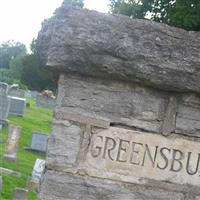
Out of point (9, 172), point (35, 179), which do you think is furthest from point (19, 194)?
point (9, 172)

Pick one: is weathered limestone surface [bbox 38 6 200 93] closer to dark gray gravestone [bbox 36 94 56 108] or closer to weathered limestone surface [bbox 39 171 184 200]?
weathered limestone surface [bbox 39 171 184 200]

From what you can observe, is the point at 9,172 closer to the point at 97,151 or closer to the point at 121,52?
the point at 97,151

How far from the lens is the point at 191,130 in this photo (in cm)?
335

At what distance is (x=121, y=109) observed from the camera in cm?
329

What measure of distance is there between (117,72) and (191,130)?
0.62m

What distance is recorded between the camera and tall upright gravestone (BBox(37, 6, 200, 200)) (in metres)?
3.21

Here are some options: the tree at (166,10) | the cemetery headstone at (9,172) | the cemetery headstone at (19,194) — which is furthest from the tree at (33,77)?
the cemetery headstone at (19,194)

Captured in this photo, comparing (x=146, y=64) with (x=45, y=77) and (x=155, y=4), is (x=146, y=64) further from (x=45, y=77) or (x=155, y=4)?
(x=45, y=77)

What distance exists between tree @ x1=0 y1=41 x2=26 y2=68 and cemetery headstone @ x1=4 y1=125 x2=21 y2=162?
7127 cm

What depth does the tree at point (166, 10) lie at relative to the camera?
23188mm

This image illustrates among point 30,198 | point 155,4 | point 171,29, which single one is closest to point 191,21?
point 155,4

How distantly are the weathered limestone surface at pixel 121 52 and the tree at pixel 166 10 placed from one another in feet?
65.7

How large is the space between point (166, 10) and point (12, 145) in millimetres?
16993

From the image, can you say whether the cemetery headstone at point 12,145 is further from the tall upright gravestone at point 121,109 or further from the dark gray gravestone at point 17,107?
the tall upright gravestone at point 121,109
